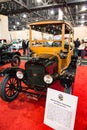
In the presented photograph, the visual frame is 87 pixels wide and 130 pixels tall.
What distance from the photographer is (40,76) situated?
276 cm

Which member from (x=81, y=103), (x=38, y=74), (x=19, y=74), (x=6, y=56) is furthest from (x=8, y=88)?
(x=6, y=56)

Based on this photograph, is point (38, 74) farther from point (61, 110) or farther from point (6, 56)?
point (6, 56)

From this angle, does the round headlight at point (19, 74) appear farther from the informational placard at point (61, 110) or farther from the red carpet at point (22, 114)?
the informational placard at point (61, 110)

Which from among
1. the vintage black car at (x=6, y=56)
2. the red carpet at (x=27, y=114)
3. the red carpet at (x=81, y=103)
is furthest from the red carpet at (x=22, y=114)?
the vintage black car at (x=6, y=56)

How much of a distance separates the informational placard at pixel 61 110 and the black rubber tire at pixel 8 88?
1508 millimetres

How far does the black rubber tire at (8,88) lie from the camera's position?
2821mm

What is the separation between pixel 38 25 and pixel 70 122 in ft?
9.01

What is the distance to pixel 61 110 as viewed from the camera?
1.47 meters

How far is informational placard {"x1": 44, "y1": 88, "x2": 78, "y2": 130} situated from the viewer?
1402mm

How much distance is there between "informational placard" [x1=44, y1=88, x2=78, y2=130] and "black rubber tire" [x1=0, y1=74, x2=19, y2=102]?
1508 millimetres

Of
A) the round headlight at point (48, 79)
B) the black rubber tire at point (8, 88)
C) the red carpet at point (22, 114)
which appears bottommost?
the red carpet at point (22, 114)

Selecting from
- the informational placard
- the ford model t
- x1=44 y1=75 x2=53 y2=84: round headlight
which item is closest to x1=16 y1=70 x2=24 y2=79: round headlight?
the ford model t

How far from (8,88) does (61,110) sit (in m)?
1.88

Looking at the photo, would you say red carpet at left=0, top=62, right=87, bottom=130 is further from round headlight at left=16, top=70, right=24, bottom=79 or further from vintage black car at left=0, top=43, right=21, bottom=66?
vintage black car at left=0, top=43, right=21, bottom=66
